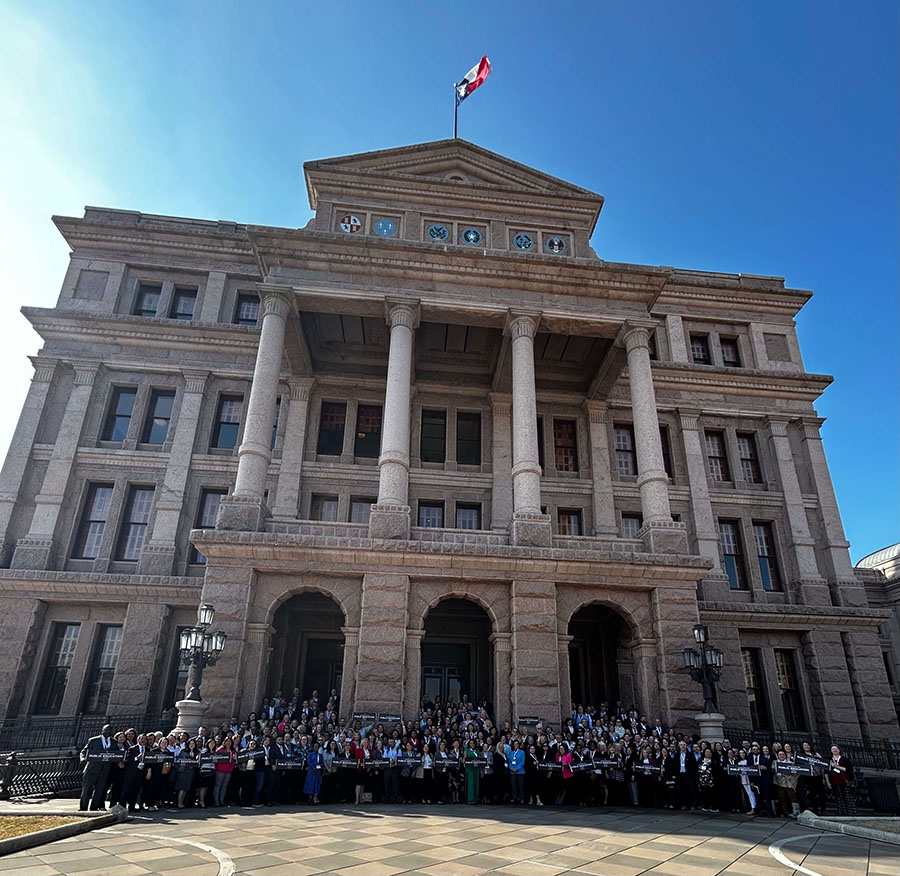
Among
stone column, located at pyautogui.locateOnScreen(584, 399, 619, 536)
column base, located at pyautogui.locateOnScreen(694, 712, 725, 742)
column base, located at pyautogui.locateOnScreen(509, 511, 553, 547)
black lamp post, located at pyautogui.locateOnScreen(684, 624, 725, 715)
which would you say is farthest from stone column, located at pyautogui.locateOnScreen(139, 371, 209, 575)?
column base, located at pyautogui.locateOnScreen(694, 712, 725, 742)

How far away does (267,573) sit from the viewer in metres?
18.2

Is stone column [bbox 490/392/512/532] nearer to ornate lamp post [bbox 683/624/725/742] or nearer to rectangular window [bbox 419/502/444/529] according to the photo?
rectangular window [bbox 419/502/444/529]

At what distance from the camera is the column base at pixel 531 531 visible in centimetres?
1884

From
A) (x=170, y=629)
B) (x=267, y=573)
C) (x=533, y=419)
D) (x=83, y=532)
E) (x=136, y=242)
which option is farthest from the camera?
(x=136, y=242)

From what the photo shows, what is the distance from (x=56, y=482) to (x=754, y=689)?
92.0 feet

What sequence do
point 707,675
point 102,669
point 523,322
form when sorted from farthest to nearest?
point 523,322 → point 102,669 → point 707,675

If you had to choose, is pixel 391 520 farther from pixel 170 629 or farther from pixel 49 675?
pixel 49 675

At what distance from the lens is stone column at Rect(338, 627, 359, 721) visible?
16766 mm

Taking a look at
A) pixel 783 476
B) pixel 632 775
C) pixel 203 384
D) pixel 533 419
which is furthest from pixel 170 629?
pixel 783 476

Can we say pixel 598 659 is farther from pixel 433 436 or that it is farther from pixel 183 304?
pixel 183 304

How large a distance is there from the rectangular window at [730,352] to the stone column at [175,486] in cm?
2392

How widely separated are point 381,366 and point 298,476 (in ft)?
19.5

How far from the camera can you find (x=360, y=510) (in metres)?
25.2

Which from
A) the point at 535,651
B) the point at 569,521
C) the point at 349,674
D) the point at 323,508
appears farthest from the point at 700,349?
the point at 349,674
